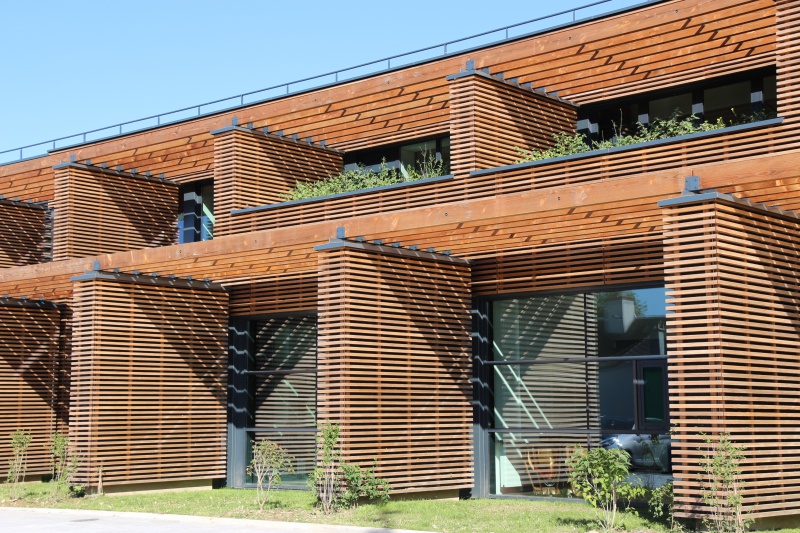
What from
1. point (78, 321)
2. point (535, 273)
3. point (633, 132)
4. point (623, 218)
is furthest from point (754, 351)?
point (78, 321)

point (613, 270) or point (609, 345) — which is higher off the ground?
point (613, 270)

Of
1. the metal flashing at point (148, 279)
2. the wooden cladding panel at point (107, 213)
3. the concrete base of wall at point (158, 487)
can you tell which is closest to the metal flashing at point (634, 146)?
the metal flashing at point (148, 279)

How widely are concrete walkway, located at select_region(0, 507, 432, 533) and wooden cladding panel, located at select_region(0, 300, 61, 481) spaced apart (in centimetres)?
707

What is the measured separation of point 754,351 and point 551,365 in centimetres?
534

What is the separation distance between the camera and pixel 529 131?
20.4m

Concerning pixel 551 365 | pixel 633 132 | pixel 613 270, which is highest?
pixel 633 132

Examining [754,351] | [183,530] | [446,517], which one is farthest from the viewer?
[446,517]

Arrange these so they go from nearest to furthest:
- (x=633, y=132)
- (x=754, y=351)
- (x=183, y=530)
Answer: (x=754, y=351) → (x=183, y=530) → (x=633, y=132)

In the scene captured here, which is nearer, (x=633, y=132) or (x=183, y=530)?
(x=183, y=530)

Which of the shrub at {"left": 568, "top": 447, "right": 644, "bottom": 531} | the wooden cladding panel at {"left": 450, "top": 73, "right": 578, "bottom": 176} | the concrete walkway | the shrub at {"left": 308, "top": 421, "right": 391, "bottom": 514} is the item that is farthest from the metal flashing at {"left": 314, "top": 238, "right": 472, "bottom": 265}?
the shrub at {"left": 568, "top": 447, "right": 644, "bottom": 531}

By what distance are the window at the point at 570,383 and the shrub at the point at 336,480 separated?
123 inches

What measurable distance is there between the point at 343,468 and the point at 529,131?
766 cm

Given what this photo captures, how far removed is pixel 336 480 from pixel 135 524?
120 inches

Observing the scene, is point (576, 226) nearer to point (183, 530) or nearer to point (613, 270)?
point (613, 270)
